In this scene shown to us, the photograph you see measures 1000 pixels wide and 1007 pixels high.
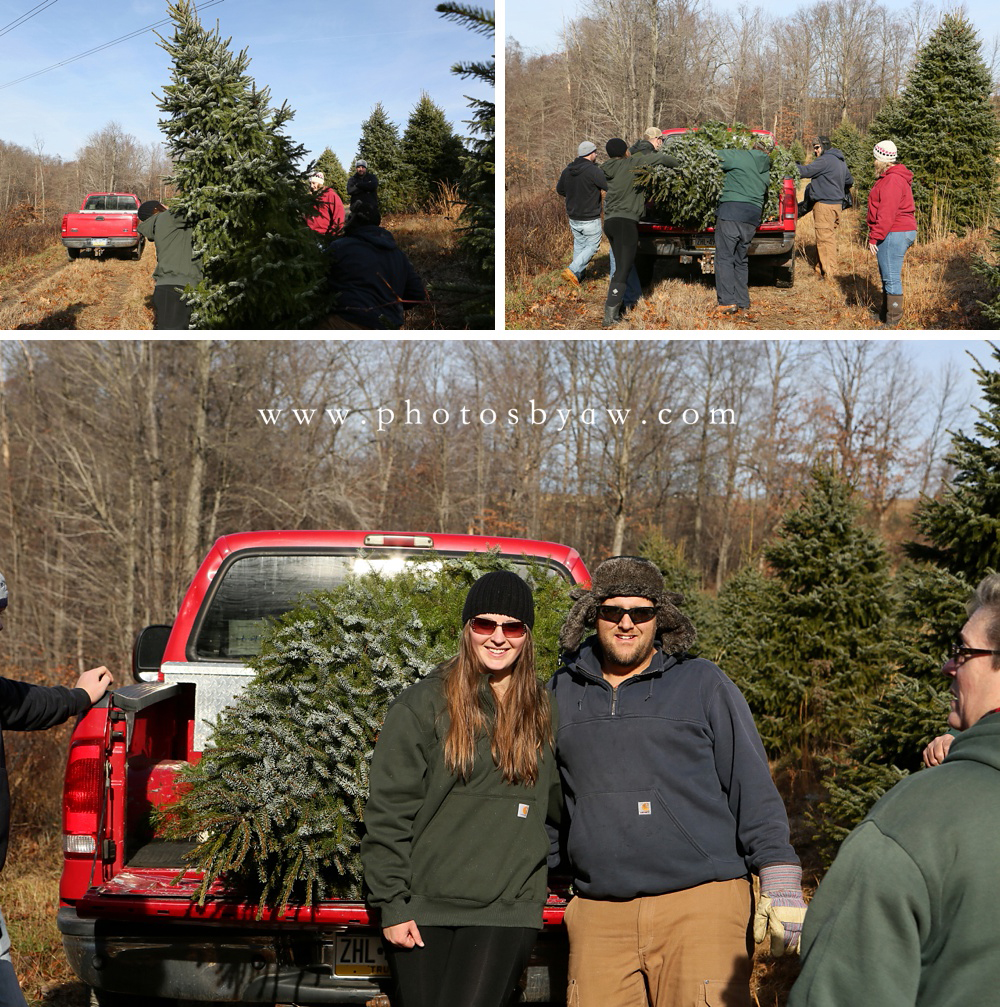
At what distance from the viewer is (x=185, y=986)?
3.78m

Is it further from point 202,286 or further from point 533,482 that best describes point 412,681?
point 533,482

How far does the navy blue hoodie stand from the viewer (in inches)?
126

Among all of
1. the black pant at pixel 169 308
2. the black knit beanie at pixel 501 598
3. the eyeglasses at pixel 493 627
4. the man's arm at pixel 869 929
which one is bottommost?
the man's arm at pixel 869 929

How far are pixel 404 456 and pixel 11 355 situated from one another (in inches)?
344

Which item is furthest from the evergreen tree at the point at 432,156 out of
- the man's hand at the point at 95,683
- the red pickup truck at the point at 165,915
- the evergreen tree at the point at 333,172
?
the man's hand at the point at 95,683

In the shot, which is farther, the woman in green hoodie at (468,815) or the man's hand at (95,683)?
the man's hand at (95,683)

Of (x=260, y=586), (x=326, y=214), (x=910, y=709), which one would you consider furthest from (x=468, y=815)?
(x=326, y=214)

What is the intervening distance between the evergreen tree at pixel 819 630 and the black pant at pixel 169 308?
6.78m

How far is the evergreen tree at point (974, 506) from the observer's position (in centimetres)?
667

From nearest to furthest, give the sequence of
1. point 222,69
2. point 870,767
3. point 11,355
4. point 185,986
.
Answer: point 185,986
point 870,767
point 222,69
point 11,355

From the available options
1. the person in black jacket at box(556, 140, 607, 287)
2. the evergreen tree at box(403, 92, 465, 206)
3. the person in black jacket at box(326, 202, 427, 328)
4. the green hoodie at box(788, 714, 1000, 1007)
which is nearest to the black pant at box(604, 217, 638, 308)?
the person in black jacket at box(556, 140, 607, 287)

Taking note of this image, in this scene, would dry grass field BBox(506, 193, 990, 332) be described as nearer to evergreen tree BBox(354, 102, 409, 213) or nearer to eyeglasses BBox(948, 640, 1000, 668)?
evergreen tree BBox(354, 102, 409, 213)

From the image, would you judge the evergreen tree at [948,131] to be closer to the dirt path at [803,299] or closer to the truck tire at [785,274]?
the dirt path at [803,299]

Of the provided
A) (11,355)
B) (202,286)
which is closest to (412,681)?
(202,286)
